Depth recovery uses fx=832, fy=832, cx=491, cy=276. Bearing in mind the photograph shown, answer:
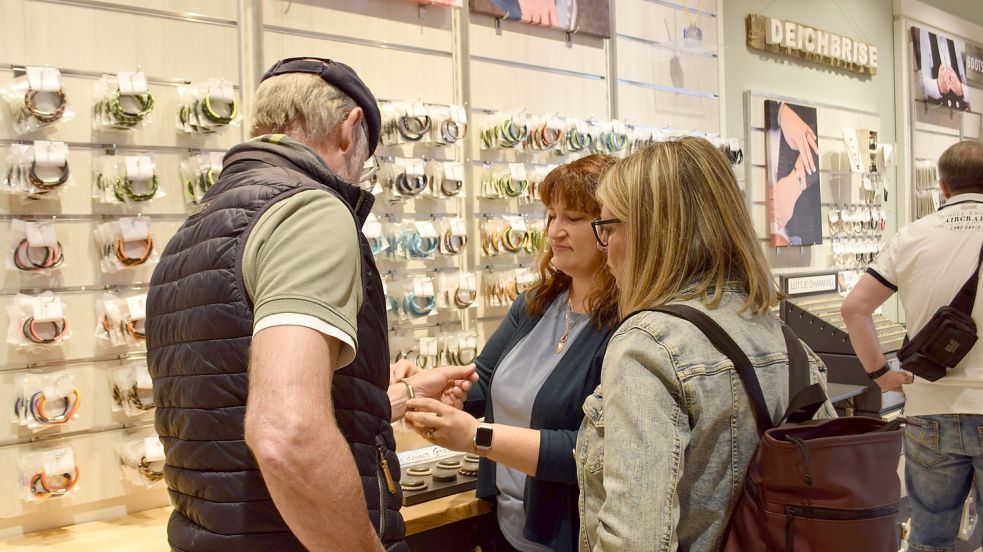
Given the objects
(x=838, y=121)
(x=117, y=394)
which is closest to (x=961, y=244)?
(x=117, y=394)

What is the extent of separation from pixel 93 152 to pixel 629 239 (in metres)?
2.38

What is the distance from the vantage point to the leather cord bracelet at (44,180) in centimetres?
286

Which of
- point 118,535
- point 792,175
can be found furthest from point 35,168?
point 792,175

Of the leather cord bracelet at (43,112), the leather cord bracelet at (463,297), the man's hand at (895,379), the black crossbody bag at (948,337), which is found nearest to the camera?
the leather cord bracelet at (43,112)

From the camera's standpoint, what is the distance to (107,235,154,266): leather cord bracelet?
308cm

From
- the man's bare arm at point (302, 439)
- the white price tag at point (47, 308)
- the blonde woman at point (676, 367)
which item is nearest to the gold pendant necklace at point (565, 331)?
the blonde woman at point (676, 367)

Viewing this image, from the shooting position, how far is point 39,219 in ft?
9.73

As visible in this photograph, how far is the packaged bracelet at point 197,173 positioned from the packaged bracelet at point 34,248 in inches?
20.5

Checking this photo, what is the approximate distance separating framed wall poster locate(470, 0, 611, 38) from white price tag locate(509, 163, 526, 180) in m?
0.83

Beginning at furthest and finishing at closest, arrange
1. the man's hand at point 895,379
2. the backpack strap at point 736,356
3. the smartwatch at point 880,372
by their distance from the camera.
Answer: the smartwatch at point 880,372, the man's hand at point 895,379, the backpack strap at point 736,356

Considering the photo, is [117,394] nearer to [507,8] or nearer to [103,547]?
[103,547]

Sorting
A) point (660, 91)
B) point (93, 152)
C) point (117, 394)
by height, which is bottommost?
point (117, 394)

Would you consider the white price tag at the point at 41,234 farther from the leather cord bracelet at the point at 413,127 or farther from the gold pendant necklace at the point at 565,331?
the gold pendant necklace at the point at 565,331

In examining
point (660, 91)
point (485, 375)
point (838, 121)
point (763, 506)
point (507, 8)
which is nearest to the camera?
point (763, 506)
